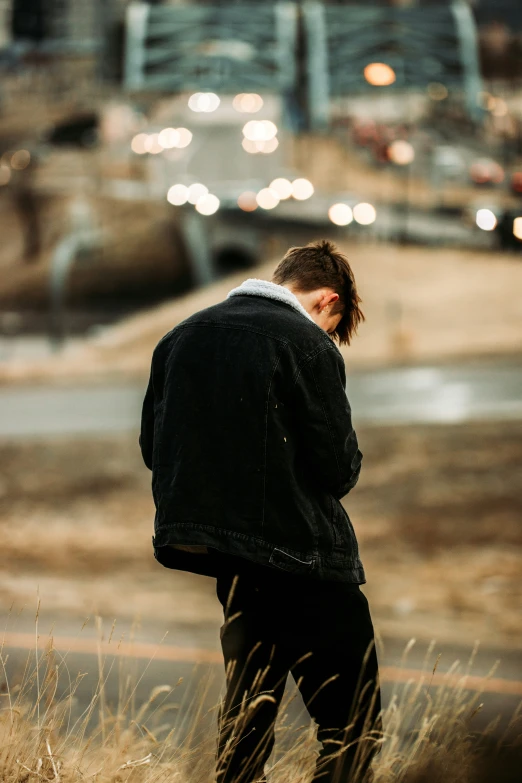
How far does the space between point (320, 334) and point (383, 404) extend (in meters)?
17.4

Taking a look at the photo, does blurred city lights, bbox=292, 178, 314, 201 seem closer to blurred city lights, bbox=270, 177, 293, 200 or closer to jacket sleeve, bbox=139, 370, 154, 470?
blurred city lights, bbox=270, 177, 293, 200

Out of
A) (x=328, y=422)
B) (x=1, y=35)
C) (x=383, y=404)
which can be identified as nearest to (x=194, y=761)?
(x=328, y=422)

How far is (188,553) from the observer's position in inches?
112

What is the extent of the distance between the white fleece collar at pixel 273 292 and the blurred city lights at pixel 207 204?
50820 mm

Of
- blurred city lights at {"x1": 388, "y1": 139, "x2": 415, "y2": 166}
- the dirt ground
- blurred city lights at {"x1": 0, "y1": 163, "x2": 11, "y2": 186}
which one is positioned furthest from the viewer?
blurred city lights at {"x1": 0, "y1": 163, "x2": 11, "y2": 186}

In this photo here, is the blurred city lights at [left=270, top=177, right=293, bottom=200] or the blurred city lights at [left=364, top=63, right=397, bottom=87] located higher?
the blurred city lights at [left=270, top=177, right=293, bottom=200]

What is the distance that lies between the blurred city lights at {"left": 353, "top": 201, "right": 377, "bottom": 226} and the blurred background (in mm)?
174

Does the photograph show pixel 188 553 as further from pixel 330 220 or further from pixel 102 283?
pixel 102 283

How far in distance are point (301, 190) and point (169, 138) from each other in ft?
49.9

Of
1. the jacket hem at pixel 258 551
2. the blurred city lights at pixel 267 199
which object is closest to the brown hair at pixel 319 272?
the jacket hem at pixel 258 551

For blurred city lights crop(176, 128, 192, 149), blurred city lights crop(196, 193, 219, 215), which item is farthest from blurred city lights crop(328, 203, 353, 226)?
blurred city lights crop(176, 128, 192, 149)

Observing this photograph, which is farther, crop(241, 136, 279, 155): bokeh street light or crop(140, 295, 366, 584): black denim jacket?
crop(241, 136, 279, 155): bokeh street light

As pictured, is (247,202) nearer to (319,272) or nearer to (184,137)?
(184,137)

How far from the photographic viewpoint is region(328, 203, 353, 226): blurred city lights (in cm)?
4716
